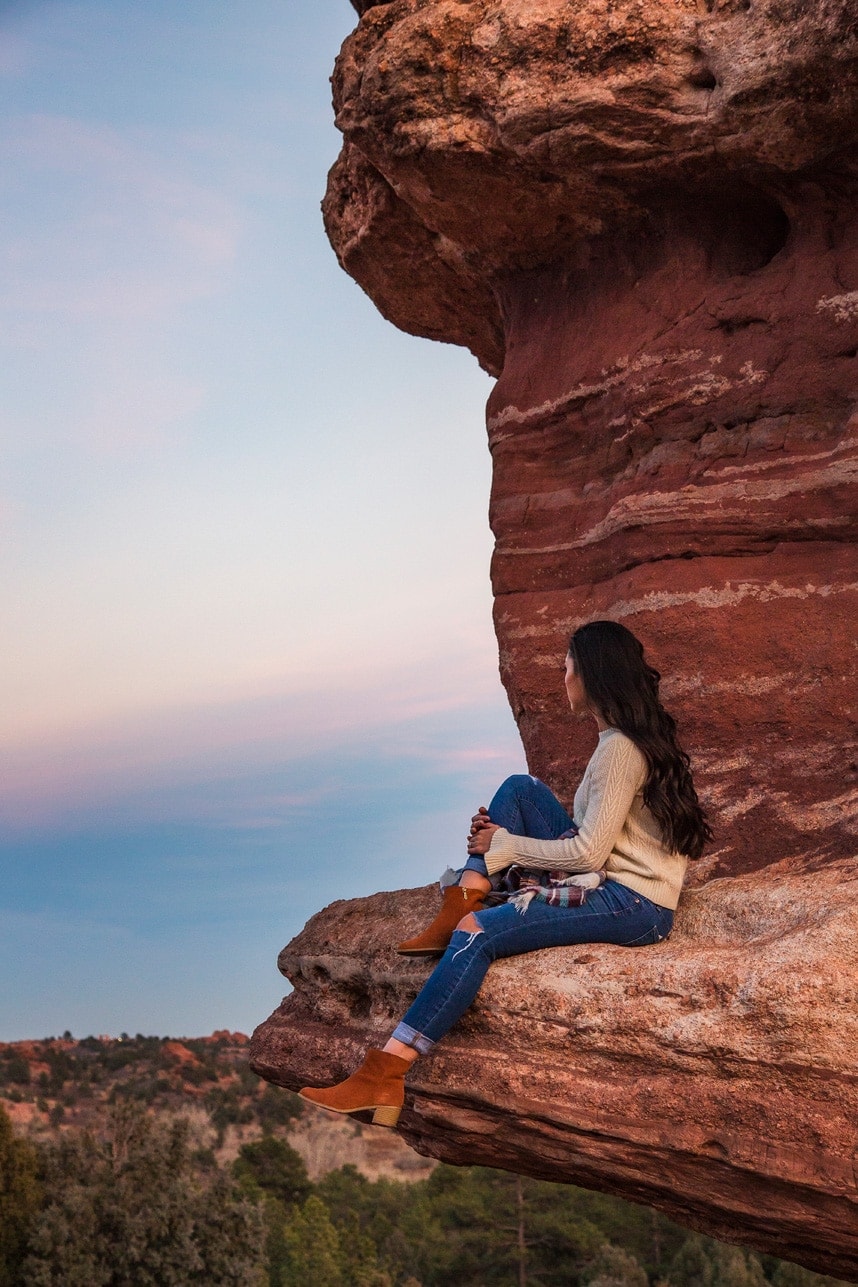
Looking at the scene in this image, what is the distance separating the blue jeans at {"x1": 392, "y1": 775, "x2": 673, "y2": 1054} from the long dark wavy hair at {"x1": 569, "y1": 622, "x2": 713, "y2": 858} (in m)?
0.35

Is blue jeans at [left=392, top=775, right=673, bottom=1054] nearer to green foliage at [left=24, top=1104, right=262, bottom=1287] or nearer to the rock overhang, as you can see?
the rock overhang

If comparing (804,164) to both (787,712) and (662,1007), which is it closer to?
(787,712)

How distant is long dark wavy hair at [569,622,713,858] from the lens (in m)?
5.54

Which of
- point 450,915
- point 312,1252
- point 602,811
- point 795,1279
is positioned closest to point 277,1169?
point 312,1252

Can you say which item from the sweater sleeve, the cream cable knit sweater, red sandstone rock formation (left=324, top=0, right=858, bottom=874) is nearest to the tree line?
red sandstone rock formation (left=324, top=0, right=858, bottom=874)

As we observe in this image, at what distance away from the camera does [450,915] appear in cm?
586

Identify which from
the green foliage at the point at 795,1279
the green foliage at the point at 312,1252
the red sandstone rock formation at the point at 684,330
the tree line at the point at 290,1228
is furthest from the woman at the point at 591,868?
the green foliage at the point at 795,1279

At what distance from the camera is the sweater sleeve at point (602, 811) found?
5.45 m

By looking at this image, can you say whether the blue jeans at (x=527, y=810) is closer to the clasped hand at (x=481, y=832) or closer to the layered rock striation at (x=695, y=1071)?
the clasped hand at (x=481, y=832)

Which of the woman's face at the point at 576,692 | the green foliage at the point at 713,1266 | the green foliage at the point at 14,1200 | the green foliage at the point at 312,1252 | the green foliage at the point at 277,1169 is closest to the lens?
the woman's face at the point at 576,692

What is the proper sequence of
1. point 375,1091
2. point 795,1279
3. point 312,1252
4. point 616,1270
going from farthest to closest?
point 795,1279 → point 616,1270 → point 312,1252 → point 375,1091

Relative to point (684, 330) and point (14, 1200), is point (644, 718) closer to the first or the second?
point (684, 330)

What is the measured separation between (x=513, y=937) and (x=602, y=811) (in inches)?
27.6

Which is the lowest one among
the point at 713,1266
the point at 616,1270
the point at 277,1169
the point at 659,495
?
the point at 713,1266
